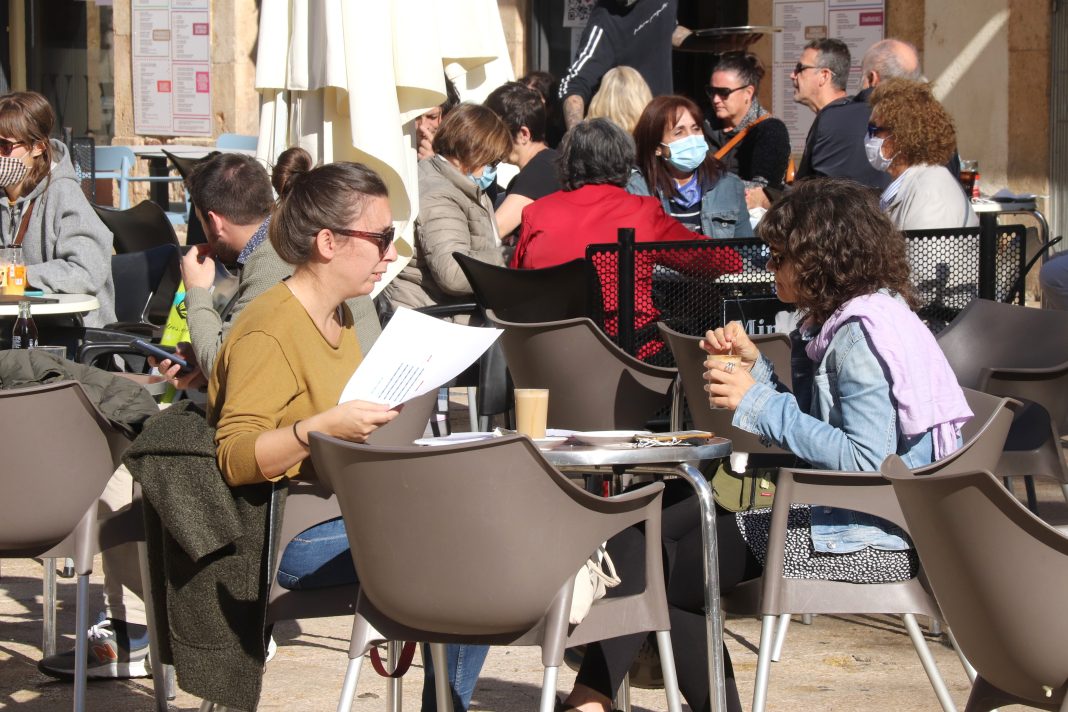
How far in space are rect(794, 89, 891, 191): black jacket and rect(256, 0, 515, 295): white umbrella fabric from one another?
196 centimetres

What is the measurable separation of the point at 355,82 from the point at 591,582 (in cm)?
301

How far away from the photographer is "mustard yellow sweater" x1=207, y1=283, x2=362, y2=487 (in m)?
2.99

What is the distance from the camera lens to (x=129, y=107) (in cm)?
1343

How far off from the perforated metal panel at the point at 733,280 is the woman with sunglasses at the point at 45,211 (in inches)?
77.5

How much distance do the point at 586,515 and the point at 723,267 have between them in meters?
2.59

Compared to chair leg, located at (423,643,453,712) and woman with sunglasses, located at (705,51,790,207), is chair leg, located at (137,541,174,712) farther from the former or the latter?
woman with sunglasses, located at (705,51,790,207)

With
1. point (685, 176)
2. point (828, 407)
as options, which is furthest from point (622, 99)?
point (828, 407)

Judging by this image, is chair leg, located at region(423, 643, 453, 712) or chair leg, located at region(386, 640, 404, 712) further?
chair leg, located at region(386, 640, 404, 712)

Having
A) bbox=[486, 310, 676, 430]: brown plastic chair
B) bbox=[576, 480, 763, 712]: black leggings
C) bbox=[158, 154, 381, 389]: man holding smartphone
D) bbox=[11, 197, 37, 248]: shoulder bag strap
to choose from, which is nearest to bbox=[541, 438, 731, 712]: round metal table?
bbox=[576, 480, 763, 712]: black leggings

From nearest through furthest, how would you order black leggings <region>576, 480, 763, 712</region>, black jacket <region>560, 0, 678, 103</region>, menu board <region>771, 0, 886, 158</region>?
black leggings <region>576, 480, 763, 712</region>, black jacket <region>560, 0, 678, 103</region>, menu board <region>771, 0, 886, 158</region>

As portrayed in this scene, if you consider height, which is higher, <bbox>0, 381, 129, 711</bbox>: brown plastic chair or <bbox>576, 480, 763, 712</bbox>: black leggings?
<bbox>0, 381, 129, 711</bbox>: brown plastic chair

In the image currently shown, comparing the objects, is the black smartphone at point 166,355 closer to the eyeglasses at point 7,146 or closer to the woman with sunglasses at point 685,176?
the eyeglasses at point 7,146

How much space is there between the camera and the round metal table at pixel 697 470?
304cm

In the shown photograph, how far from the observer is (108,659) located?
437 centimetres
